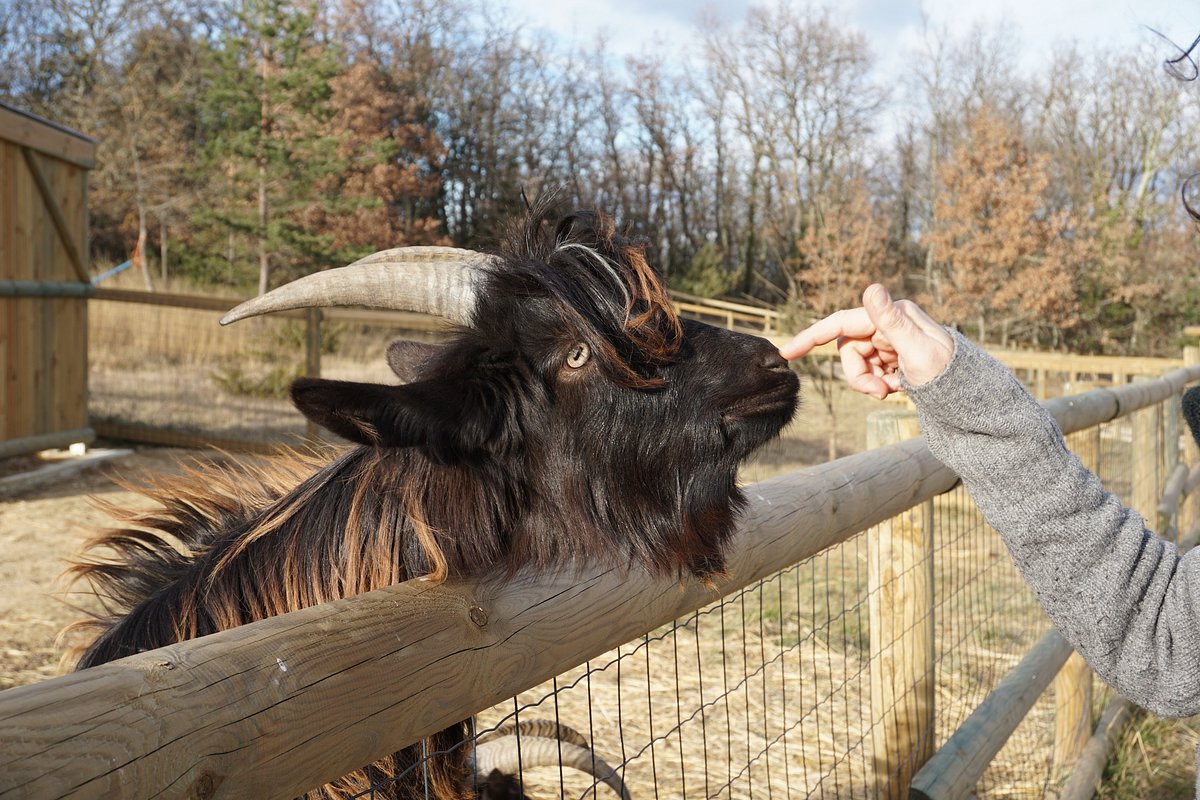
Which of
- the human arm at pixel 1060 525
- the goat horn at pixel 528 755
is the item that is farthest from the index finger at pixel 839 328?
the goat horn at pixel 528 755

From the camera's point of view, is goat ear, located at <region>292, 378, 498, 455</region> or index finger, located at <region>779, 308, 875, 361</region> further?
index finger, located at <region>779, 308, 875, 361</region>

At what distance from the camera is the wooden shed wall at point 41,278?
926 centimetres

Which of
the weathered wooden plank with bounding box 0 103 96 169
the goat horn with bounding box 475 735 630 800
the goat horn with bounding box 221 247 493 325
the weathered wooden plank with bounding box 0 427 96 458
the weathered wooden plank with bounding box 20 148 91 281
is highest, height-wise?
the weathered wooden plank with bounding box 0 103 96 169

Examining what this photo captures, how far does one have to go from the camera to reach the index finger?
1.91 m

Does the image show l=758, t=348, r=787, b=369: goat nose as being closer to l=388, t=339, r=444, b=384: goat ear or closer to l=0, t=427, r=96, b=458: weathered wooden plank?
l=388, t=339, r=444, b=384: goat ear

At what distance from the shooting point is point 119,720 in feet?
2.97

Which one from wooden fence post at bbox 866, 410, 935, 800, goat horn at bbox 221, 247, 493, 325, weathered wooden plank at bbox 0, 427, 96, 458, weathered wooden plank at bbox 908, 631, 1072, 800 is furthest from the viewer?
weathered wooden plank at bbox 0, 427, 96, 458

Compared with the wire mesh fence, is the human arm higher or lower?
higher

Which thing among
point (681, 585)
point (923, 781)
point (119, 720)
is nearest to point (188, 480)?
point (681, 585)

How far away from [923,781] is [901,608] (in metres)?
0.61

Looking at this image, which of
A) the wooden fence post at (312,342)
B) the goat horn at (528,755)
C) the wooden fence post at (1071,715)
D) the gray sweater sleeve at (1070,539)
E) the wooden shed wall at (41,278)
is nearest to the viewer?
the gray sweater sleeve at (1070,539)

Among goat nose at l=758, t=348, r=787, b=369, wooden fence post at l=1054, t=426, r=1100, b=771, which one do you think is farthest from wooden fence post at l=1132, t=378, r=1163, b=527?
goat nose at l=758, t=348, r=787, b=369

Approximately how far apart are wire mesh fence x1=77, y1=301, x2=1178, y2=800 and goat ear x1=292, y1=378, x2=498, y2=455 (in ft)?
1.66

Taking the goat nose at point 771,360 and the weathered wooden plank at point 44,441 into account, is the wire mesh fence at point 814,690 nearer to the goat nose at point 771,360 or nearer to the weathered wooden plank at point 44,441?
the goat nose at point 771,360
